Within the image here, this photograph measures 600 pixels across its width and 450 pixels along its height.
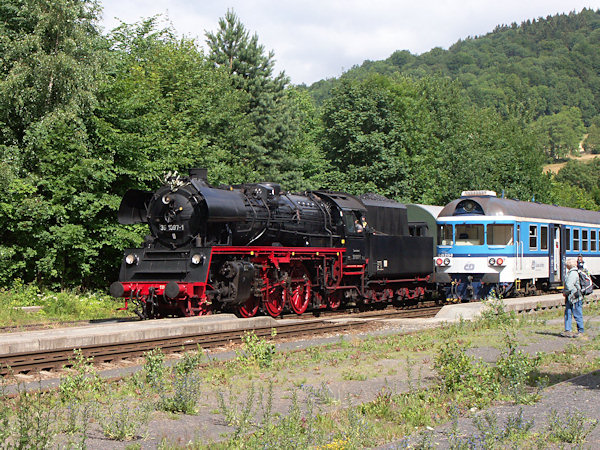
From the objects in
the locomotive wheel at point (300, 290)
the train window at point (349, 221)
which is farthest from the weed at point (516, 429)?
the train window at point (349, 221)

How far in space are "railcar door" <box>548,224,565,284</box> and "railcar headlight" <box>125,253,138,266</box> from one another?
621 inches

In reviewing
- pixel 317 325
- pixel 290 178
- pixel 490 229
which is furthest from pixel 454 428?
pixel 290 178

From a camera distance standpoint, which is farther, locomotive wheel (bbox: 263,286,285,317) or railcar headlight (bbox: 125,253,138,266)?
locomotive wheel (bbox: 263,286,285,317)

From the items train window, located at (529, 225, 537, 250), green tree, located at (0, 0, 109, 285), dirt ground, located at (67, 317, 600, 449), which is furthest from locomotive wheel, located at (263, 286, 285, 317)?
train window, located at (529, 225, 537, 250)

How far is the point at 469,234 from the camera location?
78.8 feet

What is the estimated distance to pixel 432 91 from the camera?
6166 cm

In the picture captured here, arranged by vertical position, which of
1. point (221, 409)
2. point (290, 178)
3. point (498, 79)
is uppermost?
point (498, 79)

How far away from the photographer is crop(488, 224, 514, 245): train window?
75.7ft

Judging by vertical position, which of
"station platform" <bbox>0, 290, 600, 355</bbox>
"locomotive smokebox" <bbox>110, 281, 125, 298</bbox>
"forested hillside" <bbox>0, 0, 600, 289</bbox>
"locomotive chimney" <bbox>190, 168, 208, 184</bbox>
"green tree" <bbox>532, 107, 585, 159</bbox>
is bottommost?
"station platform" <bbox>0, 290, 600, 355</bbox>

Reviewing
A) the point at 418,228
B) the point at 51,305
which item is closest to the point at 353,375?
the point at 51,305

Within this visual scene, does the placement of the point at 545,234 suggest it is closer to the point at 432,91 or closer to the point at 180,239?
the point at 180,239

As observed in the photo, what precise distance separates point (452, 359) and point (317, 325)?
7455 mm

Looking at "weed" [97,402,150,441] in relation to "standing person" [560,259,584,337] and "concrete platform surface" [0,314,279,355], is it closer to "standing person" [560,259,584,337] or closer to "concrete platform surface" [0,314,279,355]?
"concrete platform surface" [0,314,279,355]

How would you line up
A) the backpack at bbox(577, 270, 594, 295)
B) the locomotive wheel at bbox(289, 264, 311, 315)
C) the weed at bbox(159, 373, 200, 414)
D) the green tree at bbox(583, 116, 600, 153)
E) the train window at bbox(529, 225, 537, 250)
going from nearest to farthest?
the weed at bbox(159, 373, 200, 414)
the backpack at bbox(577, 270, 594, 295)
the locomotive wheel at bbox(289, 264, 311, 315)
the train window at bbox(529, 225, 537, 250)
the green tree at bbox(583, 116, 600, 153)
